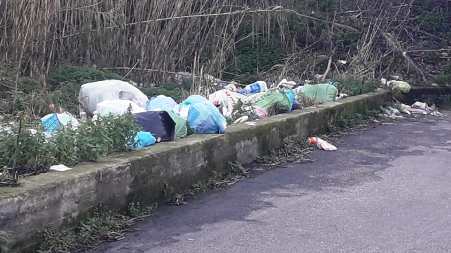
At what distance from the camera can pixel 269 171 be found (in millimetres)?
7062

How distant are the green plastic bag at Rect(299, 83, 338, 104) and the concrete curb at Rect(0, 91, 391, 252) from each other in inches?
79.0

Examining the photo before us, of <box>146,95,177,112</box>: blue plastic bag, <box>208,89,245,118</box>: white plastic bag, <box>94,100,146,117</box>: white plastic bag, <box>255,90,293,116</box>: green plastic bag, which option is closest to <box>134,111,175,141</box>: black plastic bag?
<box>94,100,146,117</box>: white plastic bag

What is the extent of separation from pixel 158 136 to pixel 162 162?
0.62 metres

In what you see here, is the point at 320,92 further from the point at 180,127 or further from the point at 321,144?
the point at 180,127

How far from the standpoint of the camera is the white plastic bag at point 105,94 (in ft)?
24.6

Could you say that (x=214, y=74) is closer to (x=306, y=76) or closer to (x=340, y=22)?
(x=306, y=76)

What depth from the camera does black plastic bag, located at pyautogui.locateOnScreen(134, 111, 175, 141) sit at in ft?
20.1

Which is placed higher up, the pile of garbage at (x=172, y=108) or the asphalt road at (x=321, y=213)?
the pile of garbage at (x=172, y=108)

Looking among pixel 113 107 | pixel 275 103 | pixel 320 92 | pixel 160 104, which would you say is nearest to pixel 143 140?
pixel 113 107

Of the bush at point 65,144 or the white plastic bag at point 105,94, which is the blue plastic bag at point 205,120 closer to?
the white plastic bag at point 105,94

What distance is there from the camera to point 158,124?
6.17m

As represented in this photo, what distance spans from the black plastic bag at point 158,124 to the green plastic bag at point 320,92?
4.20 metres

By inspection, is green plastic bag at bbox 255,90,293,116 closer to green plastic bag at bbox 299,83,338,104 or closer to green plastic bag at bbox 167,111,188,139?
green plastic bag at bbox 299,83,338,104

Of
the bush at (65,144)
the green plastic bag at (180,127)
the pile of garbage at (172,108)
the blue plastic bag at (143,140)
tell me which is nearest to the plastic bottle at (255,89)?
the pile of garbage at (172,108)
